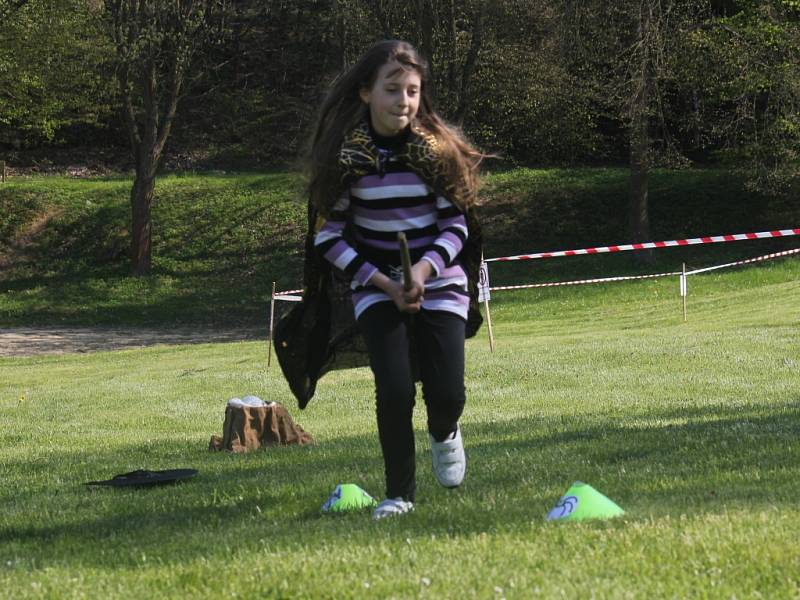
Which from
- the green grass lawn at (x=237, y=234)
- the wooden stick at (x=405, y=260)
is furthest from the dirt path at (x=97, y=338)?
the wooden stick at (x=405, y=260)

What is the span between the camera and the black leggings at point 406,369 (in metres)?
5.36

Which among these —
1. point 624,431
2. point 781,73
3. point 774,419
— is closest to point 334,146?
point 624,431

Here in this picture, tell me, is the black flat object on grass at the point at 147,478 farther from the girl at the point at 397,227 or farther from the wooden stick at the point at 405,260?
the wooden stick at the point at 405,260

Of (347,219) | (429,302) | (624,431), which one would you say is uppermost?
(347,219)

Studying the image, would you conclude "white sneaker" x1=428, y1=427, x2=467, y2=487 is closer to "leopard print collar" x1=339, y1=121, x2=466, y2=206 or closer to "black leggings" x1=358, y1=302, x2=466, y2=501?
"black leggings" x1=358, y1=302, x2=466, y2=501

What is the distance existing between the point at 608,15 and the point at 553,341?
49.9 ft

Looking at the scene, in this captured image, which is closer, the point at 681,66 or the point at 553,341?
the point at 553,341

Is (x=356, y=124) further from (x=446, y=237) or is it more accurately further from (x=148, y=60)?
(x=148, y=60)

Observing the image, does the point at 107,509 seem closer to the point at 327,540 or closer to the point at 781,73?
the point at 327,540

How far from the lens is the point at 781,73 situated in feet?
104

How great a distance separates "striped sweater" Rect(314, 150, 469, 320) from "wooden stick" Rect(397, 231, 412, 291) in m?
0.25

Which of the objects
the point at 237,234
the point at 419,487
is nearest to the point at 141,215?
the point at 237,234

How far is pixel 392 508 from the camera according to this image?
214 inches

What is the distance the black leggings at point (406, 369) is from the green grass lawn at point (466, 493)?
0.28 metres
